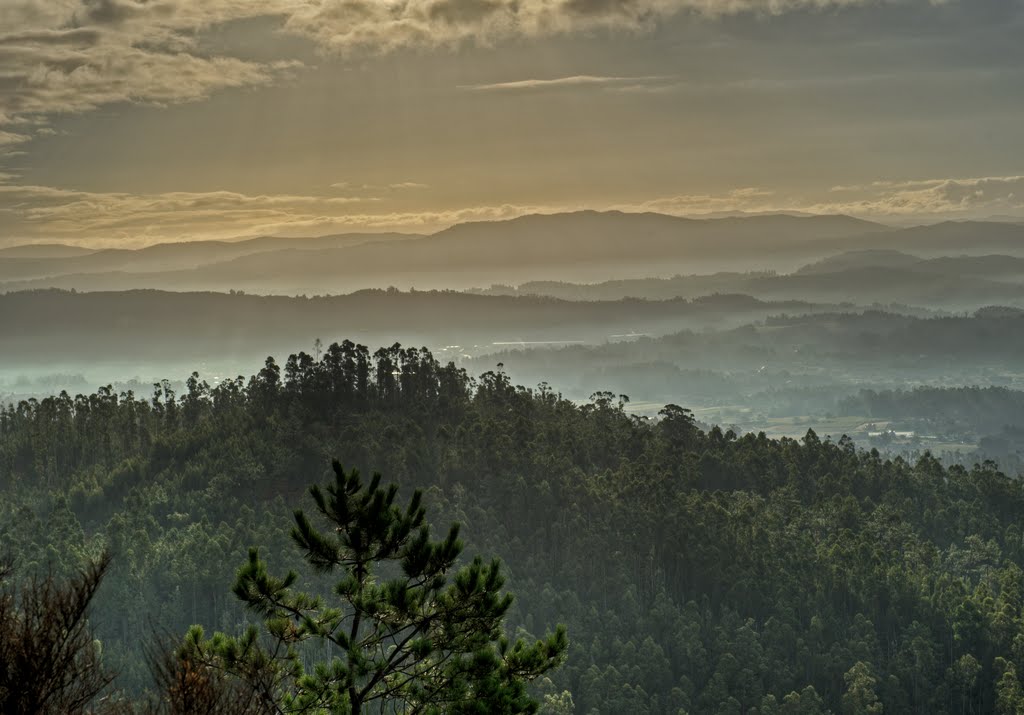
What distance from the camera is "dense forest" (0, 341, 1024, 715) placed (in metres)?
64.9

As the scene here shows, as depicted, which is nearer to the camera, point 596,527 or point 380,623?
point 380,623

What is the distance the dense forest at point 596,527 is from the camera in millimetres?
64938

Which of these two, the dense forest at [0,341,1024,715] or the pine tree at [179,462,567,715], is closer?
the pine tree at [179,462,567,715]

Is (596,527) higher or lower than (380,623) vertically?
lower

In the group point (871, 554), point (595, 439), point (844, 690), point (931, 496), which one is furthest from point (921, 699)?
point (595, 439)

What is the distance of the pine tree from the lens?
18.4 m

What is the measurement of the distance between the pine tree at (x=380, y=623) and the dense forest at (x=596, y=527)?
1528 inches

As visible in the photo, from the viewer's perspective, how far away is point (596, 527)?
259ft

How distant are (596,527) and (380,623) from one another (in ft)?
196

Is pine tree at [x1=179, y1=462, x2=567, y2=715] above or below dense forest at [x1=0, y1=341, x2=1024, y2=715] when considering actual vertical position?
above

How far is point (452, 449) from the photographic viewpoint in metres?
85.0

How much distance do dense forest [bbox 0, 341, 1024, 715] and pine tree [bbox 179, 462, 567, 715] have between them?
127ft

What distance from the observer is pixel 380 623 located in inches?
792

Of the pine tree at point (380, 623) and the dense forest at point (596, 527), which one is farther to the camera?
the dense forest at point (596, 527)
